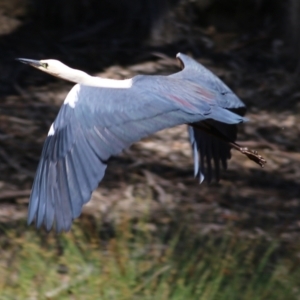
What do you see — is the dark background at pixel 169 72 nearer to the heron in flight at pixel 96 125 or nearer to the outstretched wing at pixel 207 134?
the outstretched wing at pixel 207 134

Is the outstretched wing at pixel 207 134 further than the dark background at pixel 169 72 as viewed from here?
No

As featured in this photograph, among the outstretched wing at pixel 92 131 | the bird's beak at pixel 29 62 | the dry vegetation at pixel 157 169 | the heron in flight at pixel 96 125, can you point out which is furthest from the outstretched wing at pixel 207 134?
the bird's beak at pixel 29 62

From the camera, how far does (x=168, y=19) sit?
8523 millimetres

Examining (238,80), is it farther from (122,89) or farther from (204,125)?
(122,89)

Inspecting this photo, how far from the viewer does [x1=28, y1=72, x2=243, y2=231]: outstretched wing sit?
4.10 metres

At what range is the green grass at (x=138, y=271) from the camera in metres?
4.50

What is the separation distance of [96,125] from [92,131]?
0.13 ft

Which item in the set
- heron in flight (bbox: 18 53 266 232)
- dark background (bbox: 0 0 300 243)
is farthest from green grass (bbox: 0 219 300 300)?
dark background (bbox: 0 0 300 243)

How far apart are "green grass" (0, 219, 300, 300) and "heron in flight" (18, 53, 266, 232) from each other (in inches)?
20.9

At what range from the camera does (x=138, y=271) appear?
15.3ft

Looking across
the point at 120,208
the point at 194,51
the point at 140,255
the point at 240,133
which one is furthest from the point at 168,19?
the point at 140,255

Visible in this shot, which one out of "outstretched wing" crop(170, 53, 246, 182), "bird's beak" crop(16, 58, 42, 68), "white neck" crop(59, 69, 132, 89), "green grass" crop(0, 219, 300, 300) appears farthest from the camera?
"outstretched wing" crop(170, 53, 246, 182)

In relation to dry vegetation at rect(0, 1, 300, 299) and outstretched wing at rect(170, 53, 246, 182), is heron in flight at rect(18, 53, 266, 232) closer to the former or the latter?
outstretched wing at rect(170, 53, 246, 182)

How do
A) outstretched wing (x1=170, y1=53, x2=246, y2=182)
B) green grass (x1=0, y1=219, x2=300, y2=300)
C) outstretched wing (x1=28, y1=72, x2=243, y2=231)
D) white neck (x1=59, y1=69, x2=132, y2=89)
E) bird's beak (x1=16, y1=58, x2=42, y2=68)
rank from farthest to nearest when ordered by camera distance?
outstretched wing (x1=170, y1=53, x2=246, y2=182) → bird's beak (x1=16, y1=58, x2=42, y2=68) → white neck (x1=59, y1=69, x2=132, y2=89) → green grass (x1=0, y1=219, x2=300, y2=300) → outstretched wing (x1=28, y1=72, x2=243, y2=231)
